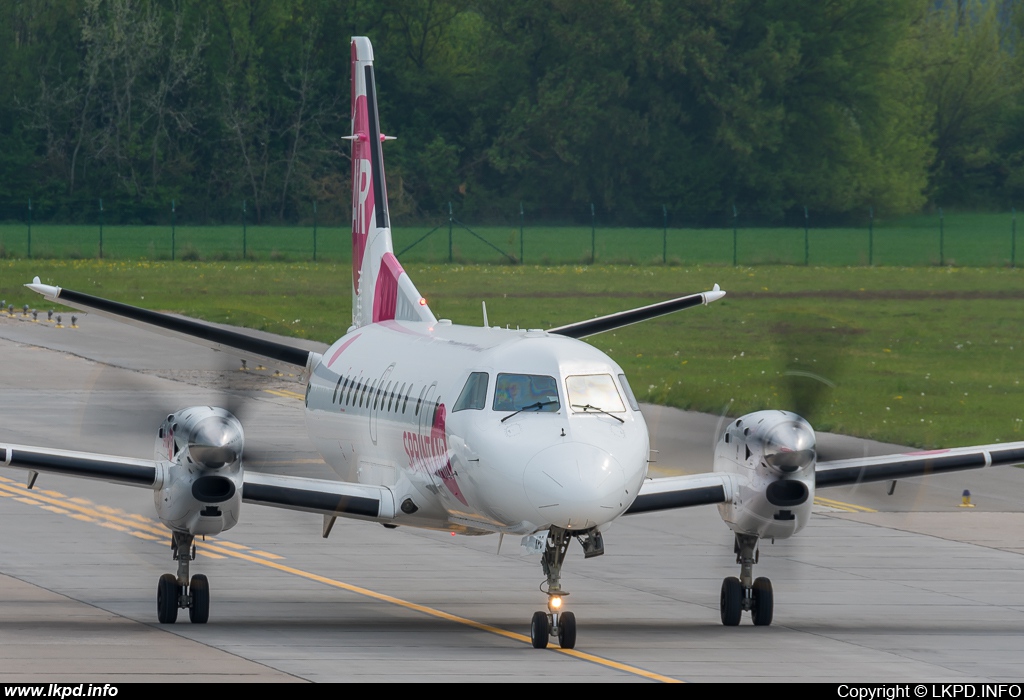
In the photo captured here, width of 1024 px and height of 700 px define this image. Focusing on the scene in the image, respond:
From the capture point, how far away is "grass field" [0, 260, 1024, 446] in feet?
108

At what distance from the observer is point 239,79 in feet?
296

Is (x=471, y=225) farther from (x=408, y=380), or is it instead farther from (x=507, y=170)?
(x=408, y=380)

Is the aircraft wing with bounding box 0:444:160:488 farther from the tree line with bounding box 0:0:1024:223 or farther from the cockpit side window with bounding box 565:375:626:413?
the tree line with bounding box 0:0:1024:223

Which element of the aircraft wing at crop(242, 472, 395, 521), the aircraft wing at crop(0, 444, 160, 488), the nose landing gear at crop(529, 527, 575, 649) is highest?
the aircraft wing at crop(0, 444, 160, 488)

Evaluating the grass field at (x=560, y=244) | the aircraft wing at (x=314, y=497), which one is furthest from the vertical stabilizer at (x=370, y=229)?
the grass field at (x=560, y=244)

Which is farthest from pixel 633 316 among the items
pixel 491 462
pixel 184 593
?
pixel 184 593

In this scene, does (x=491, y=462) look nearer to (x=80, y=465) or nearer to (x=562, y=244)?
(x=80, y=465)

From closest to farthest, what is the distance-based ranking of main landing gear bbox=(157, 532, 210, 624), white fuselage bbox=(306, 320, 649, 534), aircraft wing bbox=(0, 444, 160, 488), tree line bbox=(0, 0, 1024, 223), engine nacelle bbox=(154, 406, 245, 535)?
white fuselage bbox=(306, 320, 649, 534) < aircraft wing bbox=(0, 444, 160, 488) < engine nacelle bbox=(154, 406, 245, 535) < main landing gear bbox=(157, 532, 210, 624) < tree line bbox=(0, 0, 1024, 223)

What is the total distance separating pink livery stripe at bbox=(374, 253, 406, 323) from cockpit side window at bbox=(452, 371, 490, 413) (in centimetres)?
582

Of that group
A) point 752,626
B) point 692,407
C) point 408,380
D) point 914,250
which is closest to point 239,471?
point 408,380

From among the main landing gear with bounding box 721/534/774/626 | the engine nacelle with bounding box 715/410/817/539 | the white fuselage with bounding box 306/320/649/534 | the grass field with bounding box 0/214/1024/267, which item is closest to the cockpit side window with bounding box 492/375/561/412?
the white fuselage with bounding box 306/320/649/534

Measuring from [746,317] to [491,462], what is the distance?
129 feet
